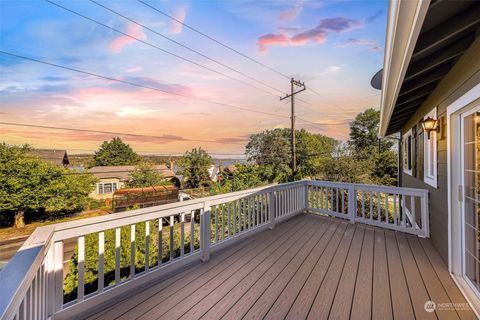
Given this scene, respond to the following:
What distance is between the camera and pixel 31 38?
696cm

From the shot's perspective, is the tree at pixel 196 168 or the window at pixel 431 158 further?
the tree at pixel 196 168

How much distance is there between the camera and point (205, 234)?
2.80m

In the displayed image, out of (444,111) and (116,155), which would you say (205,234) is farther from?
(116,155)

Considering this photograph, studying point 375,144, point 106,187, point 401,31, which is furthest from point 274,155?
point 401,31

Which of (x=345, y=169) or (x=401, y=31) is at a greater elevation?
(x=401, y=31)

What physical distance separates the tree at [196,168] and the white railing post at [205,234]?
21940 millimetres

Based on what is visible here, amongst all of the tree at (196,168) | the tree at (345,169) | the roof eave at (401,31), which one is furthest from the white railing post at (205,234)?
the tree at (196,168)

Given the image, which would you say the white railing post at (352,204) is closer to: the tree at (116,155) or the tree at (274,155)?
the tree at (274,155)

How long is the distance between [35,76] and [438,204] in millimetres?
12678

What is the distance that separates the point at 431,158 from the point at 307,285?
303 centimetres

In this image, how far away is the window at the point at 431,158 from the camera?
3.04 m

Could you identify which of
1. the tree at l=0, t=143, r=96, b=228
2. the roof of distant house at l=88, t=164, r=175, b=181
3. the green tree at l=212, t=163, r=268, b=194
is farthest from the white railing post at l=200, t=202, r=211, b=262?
the roof of distant house at l=88, t=164, r=175, b=181

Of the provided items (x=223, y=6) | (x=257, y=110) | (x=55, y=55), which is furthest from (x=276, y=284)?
(x=257, y=110)

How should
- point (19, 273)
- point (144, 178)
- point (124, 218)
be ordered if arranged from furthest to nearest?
point (144, 178) → point (124, 218) → point (19, 273)
